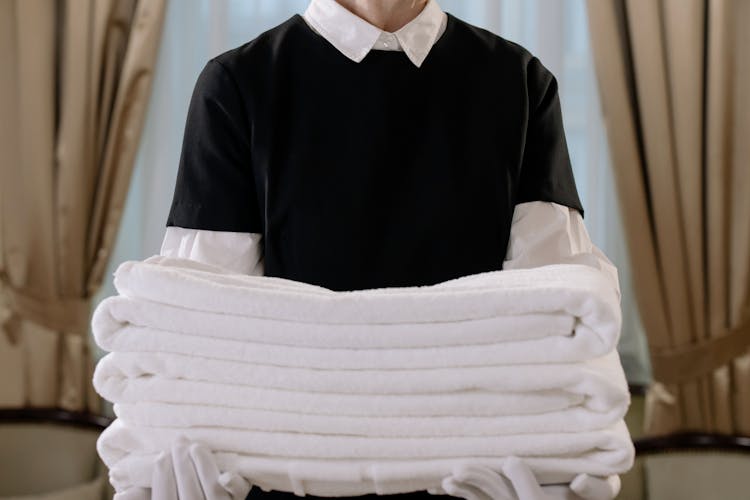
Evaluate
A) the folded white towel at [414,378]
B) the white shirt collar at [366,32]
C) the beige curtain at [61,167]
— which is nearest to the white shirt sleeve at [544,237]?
the white shirt collar at [366,32]

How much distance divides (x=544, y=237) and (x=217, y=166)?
378 millimetres

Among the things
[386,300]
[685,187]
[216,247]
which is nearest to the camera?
[386,300]

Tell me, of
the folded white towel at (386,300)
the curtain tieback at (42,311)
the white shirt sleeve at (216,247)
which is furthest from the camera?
the curtain tieback at (42,311)

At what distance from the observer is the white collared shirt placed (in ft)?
3.60

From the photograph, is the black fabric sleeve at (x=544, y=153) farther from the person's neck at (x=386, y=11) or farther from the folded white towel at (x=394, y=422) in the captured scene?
the folded white towel at (x=394, y=422)

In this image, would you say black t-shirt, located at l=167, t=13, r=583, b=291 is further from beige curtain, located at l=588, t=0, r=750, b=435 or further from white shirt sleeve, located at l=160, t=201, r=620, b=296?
beige curtain, located at l=588, t=0, r=750, b=435

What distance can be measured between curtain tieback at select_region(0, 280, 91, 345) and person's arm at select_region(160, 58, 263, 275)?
56.3 inches

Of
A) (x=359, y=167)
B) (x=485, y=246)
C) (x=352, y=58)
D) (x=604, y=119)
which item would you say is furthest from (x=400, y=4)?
(x=604, y=119)

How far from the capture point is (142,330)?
789 mm

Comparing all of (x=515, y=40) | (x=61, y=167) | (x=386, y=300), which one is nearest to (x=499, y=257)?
(x=386, y=300)

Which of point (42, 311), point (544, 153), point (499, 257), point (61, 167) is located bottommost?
point (42, 311)

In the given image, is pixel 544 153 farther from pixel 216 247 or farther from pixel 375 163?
pixel 216 247

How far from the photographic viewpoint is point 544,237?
44.4 inches

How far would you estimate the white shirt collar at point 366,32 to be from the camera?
3.87ft
